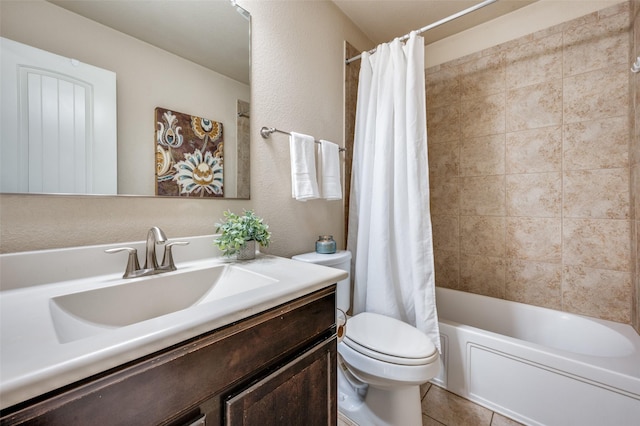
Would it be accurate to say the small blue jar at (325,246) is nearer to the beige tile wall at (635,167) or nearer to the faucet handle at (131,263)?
the faucet handle at (131,263)

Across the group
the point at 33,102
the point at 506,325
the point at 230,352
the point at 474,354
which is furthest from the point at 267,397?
the point at 506,325

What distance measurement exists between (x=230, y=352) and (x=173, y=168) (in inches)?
28.7

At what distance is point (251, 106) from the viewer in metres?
1.21

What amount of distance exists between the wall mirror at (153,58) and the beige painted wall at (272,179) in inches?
2.1

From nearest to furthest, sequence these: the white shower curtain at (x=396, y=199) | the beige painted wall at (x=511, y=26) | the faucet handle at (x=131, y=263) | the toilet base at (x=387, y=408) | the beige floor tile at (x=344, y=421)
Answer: the faucet handle at (x=131, y=263)
the toilet base at (x=387, y=408)
the beige floor tile at (x=344, y=421)
the white shower curtain at (x=396, y=199)
the beige painted wall at (x=511, y=26)

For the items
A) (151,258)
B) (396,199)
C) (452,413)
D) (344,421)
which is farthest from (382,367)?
(151,258)

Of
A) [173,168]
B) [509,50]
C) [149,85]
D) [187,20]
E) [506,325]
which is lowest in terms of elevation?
[506,325]

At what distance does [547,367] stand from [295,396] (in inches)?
47.7

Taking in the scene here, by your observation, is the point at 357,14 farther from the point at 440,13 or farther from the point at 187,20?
the point at 187,20

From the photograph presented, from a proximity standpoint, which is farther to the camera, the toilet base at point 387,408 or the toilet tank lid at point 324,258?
the toilet tank lid at point 324,258

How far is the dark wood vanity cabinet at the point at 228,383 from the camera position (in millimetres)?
365

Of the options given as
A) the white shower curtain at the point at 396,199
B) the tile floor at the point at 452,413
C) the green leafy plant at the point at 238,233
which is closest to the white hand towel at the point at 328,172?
the white shower curtain at the point at 396,199

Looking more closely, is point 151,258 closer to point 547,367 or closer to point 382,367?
point 382,367

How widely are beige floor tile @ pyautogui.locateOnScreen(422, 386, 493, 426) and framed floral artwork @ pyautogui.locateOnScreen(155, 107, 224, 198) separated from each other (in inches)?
59.7
